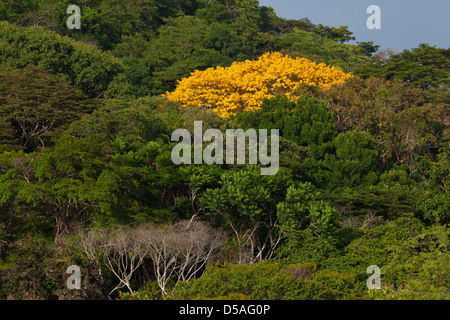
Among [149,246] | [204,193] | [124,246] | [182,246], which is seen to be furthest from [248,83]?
[124,246]

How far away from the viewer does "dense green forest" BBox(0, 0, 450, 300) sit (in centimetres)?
1781

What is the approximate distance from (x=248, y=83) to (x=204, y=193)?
58.1ft

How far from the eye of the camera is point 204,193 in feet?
75.0

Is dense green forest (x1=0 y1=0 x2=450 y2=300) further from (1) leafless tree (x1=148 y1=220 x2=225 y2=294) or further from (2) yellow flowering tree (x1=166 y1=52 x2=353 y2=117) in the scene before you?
(2) yellow flowering tree (x1=166 y1=52 x2=353 y2=117)

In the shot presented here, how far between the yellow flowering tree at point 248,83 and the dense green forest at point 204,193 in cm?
221

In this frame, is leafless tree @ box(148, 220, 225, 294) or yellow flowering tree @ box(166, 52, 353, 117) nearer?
leafless tree @ box(148, 220, 225, 294)

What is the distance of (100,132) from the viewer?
27.3 metres

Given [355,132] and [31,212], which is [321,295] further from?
[355,132]

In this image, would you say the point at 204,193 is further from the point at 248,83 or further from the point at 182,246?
the point at 248,83

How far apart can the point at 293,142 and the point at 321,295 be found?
16.4m

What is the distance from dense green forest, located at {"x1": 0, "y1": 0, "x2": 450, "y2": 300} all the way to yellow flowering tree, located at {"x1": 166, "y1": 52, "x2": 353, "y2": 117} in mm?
2213

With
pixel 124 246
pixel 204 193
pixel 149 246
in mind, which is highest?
pixel 204 193

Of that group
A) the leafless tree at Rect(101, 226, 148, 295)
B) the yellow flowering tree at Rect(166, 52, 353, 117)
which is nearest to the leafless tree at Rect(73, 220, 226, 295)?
the leafless tree at Rect(101, 226, 148, 295)

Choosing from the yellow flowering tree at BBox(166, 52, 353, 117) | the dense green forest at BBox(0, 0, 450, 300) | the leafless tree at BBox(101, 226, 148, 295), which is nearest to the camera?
the dense green forest at BBox(0, 0, 450, 300)
